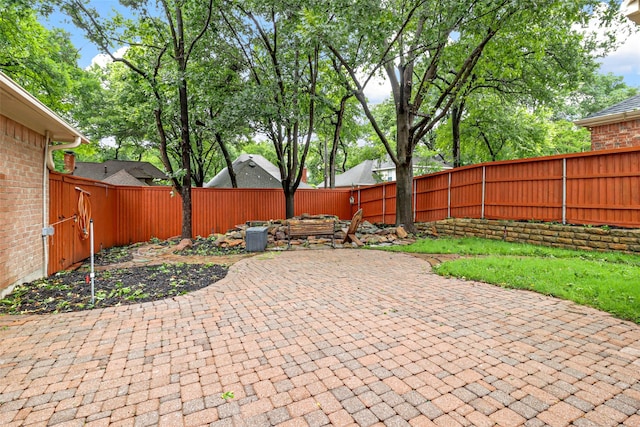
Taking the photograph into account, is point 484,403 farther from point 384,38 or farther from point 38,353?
point 384,38

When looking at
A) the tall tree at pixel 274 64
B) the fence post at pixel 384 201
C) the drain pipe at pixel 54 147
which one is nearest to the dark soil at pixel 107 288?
the drain pipe at pixel 54 147

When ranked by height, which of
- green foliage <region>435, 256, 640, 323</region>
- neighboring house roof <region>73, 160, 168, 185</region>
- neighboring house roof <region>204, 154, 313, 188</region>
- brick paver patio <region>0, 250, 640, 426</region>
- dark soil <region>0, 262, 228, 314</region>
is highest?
neighboring house roof <region>73, 160, 168, 185</region>

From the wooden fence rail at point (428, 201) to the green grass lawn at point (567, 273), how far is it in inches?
47.4

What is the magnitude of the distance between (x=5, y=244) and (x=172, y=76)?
6.24 meters

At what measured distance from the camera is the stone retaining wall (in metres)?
6.22

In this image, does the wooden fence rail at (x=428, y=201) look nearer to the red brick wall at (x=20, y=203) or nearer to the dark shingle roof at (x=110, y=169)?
the red brick wall at (x=20, y=203)

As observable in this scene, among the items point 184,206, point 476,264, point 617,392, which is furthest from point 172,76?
point 617,392

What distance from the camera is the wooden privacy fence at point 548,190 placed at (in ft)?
20.7

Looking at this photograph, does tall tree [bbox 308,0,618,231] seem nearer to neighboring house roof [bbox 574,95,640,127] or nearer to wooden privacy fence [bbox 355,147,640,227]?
wooden privacy fence [bbox 355,147,640,227]

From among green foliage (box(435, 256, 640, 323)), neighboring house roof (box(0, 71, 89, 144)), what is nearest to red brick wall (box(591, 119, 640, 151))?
green foliage (box(435, 256, 640, 323))

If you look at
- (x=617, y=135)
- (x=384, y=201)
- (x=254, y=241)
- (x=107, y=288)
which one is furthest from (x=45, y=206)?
(x=617, y=135)

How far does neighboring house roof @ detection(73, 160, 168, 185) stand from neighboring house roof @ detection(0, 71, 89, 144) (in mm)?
15933

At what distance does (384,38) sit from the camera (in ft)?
24.8

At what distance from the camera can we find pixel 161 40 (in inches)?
373
